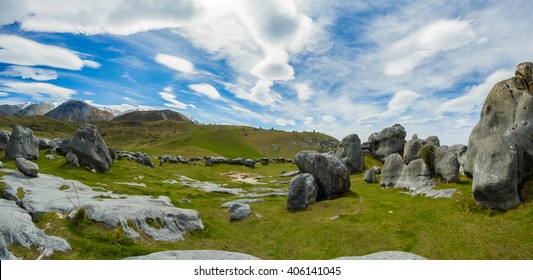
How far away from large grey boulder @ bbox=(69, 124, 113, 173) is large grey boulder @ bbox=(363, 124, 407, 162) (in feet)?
218

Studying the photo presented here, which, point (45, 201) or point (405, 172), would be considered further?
point (405, 172)

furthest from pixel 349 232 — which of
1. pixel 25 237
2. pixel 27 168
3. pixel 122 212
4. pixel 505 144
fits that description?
pixel 27 168

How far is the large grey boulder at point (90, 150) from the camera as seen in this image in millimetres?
61531

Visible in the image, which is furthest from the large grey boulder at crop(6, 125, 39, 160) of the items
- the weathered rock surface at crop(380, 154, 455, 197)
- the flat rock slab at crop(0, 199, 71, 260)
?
the weathered rock surface at crop(380, 154, 455, 197)

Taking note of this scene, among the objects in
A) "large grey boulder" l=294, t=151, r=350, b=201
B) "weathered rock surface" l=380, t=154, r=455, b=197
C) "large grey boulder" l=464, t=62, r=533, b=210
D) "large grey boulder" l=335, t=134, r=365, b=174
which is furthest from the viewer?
"large grey boulder" l=335, t=134, r=365, b=174

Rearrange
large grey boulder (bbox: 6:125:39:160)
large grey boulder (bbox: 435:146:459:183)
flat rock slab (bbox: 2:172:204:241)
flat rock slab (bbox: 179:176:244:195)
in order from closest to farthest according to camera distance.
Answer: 1. flat rock slab (bbox: 2:172:204:241)
2. large grey boulder (bbox: 435:146:459:183)
3. large grey boulder (bbox: 6:125:39:160)
4. flat rock slab (bbox: 179:176:244:195)

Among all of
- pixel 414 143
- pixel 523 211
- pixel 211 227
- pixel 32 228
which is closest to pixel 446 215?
pixel 523 211

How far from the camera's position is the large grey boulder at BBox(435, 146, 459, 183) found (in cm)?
4303

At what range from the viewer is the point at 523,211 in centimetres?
2823

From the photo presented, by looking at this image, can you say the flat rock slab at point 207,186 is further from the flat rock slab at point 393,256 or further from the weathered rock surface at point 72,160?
the flat rock slab at point 393,256

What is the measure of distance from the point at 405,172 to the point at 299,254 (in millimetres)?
28473

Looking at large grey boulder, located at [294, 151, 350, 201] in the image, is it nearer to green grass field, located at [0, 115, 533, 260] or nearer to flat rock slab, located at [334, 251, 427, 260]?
green grass field, located at [0, 115, 533, 260]

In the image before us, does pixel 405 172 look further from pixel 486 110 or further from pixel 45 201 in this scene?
pixel 45 201

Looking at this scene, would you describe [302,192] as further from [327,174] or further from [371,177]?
[371,177]
